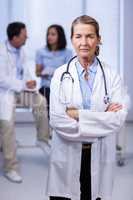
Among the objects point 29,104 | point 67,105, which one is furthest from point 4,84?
point 67,105

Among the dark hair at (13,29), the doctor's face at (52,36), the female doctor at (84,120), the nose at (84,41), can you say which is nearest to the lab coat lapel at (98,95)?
the female doctor at (84,120)

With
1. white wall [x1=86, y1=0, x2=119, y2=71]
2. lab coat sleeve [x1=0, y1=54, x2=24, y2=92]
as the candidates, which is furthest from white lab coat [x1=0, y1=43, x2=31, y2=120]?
white wall [x1=86, y1=0, x2=119, y2=71]

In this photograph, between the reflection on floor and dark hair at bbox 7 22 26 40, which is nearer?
dark hair at bbox 7 22 26 40

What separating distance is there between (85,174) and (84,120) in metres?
0.23

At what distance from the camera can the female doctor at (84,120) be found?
119 centimetres

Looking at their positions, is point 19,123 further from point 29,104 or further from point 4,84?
point 4,84

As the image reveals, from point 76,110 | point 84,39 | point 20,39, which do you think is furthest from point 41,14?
point 76,110

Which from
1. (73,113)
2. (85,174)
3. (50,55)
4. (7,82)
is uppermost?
(50,55)

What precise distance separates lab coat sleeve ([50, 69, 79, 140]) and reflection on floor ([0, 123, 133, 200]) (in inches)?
20.1

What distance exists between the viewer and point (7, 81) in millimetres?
1579

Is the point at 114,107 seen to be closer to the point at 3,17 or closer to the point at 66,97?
the point at 66,97

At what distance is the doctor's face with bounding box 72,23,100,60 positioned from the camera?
1.19 meters

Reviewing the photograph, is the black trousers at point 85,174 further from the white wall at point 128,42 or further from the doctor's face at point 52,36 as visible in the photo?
the doctor's face at point 52,36

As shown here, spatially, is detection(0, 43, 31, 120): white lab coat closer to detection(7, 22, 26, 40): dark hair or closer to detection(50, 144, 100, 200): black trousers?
detection(7, 22, 26, 40): dark hair
